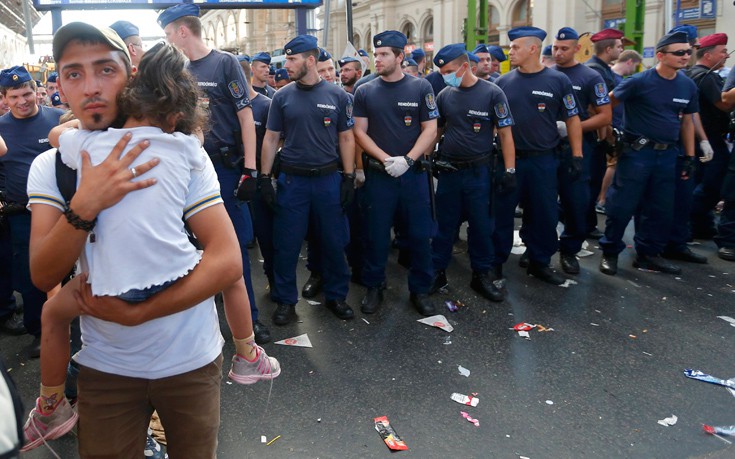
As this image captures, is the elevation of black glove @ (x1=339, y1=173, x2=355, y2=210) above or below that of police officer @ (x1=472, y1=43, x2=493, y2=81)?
below

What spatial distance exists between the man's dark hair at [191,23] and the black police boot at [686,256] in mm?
4937

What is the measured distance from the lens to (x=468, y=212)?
4.93 metres

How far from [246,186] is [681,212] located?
440cm

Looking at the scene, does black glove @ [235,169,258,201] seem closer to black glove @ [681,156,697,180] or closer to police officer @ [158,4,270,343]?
police officer @ [158,4,270,343]

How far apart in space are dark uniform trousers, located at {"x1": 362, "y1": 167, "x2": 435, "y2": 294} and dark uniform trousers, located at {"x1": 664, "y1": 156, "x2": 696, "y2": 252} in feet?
9.12

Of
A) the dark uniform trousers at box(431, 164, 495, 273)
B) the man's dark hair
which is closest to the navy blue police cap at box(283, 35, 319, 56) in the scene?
the man's dark hair

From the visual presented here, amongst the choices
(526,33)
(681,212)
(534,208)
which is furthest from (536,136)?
(681,212)

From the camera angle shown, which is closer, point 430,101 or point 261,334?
point 261,334

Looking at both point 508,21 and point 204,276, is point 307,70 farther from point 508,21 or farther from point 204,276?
point 508,21

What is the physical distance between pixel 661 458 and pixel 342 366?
1.85m

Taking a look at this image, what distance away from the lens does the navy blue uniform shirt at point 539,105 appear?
504 cm

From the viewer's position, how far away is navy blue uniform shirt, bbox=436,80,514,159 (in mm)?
4770

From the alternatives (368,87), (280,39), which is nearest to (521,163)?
(368,87)

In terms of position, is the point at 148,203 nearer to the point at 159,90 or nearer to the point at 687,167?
the point at 159,90
